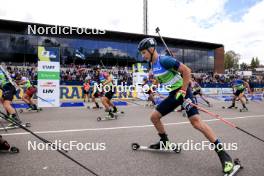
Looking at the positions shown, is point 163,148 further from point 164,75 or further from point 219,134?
point 219,134

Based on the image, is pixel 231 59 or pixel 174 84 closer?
pixel 174 84

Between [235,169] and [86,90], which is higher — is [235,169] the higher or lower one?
the lower one

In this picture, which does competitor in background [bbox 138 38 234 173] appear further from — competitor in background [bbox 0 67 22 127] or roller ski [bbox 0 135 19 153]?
competitor in background [bbox 0 67 22 127]

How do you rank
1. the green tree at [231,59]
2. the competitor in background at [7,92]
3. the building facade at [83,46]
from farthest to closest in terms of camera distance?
the green tree at [231,59], the building facade at [83,46], the competitor in background at [7,92]

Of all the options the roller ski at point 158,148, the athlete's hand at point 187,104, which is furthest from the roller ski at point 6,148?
the athlete's hand at point 187,104

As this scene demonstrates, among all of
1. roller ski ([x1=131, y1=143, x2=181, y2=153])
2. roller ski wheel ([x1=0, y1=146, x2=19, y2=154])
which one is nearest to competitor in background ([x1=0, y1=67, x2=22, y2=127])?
roller ski wheel ([x1=0, y1=146, x2=19, y2=154])

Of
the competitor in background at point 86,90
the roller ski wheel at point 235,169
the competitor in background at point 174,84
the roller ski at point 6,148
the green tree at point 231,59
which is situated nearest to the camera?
the roller ski wheel at point 235,169

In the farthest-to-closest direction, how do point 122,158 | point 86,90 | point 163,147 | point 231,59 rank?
1. point 231,59
2. point 86,90
3. point 163,147
4. point 122,158

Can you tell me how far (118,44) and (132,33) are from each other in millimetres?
3343

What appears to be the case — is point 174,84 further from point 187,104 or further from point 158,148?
point 158,148

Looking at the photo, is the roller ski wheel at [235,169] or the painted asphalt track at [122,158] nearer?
the roller ski wheel at [235,169]

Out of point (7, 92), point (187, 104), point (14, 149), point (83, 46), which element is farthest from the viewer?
point (83, 46)

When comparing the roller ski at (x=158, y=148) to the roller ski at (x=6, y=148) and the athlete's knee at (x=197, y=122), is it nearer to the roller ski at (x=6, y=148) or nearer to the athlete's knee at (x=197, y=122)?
the athlete's knee at (x=197, y=122)

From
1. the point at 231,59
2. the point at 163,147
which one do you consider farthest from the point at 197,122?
the point at 231,59
